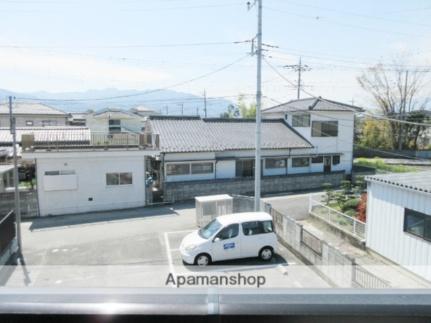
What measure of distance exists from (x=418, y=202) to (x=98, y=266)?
7974mm

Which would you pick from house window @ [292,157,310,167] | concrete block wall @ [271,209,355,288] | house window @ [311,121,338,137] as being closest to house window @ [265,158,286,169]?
house window @ [292,157,310,167]

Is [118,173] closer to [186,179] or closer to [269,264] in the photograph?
[186,179]

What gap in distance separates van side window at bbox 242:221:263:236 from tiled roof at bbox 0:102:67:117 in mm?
30386

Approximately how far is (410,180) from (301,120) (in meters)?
14.1

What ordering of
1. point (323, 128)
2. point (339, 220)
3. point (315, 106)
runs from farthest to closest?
point (323, 128), point (315, 106), point (339, 220)

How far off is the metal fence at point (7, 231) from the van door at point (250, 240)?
642 centimetres

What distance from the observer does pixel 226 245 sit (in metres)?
8.75

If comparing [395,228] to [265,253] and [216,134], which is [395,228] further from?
[216,134]

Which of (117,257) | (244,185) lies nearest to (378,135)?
(244,185)

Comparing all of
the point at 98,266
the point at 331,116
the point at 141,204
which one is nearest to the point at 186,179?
the point at 141,204

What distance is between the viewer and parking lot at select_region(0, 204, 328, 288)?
8.01 meters

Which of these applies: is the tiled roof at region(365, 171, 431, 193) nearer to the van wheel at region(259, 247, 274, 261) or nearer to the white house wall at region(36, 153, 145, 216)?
the van wheel at region(259, 247, 274, 261)

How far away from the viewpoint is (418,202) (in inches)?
299
